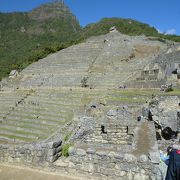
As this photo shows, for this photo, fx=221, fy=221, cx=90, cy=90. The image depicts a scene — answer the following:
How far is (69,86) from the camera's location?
22062 mm

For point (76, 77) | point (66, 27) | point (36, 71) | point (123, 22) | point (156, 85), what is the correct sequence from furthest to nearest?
point (66, 27)
point (123, 22)
point (36, 71)
point (76, 77)
point (156, 85)

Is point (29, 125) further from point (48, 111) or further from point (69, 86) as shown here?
point (69, 86)

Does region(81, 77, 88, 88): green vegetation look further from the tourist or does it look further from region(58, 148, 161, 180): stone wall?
the tourist

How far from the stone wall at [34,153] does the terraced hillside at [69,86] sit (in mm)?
4570

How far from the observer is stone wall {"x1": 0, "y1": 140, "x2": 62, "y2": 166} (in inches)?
214

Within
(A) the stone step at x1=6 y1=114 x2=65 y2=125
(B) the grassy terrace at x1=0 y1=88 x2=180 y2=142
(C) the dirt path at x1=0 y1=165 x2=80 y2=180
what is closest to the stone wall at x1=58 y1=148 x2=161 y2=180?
(C) the dirt path at x1=0 y1=165 x2=80 y2=180

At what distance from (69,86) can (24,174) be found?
55.2 feet

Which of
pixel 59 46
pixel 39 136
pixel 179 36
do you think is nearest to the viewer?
pixel 39 136

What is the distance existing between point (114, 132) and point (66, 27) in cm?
7348

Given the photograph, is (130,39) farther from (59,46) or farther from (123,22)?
(123,22)

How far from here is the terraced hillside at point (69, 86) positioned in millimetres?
12648

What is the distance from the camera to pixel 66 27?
254 feet

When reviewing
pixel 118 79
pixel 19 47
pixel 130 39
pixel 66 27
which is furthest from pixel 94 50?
pixel 66 27

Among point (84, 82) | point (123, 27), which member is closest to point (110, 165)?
point (84, 82)
